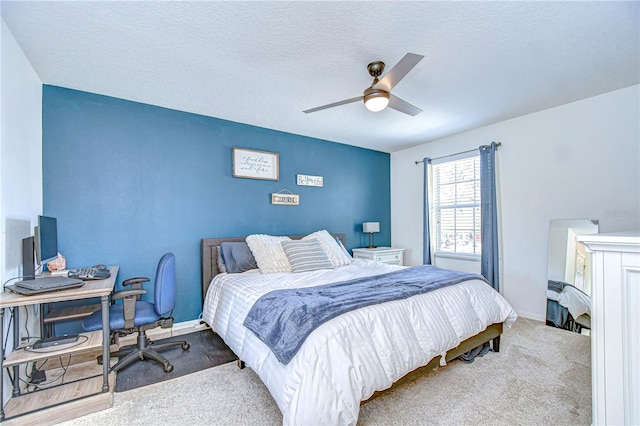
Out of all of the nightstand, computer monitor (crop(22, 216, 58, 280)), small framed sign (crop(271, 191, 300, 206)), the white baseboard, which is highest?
small framed sign (crop(271, 191, 300, 206))

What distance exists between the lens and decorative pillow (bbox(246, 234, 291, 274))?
3.14 m

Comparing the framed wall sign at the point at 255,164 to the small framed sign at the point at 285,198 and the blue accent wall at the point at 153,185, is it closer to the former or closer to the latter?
the blue accent wall at the point at 153,185

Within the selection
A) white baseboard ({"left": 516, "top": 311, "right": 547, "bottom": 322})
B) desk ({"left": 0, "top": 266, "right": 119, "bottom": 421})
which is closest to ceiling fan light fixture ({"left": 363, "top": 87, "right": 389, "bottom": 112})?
desk ({"left": 0, "top": 266, "right": 119, "bottom": 421})

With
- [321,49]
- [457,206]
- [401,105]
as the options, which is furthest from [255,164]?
[457,206]

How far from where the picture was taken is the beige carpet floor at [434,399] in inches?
69.7

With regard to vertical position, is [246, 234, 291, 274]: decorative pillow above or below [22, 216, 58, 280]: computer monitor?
below

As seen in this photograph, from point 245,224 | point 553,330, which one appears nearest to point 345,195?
point 245,224

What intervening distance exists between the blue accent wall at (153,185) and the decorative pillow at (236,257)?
337 millimetres

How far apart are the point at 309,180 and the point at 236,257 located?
1680 millimetres

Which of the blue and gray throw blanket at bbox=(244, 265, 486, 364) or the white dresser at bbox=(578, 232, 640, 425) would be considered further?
the blue and gray throw blanket at bbox=(244, 265, 486, 364)

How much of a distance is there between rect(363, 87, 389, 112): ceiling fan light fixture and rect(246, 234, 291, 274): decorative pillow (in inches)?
73.3

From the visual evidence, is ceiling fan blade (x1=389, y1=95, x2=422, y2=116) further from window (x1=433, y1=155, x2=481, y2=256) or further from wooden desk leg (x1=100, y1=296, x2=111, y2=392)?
wooden desk leg (x1=100, y1=296, x2=111, y2=392)

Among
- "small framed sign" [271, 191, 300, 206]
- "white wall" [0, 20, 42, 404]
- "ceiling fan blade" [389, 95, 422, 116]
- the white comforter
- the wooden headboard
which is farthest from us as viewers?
"small framed sign" [271, 191, 300, 206]

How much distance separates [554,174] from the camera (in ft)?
11.0
